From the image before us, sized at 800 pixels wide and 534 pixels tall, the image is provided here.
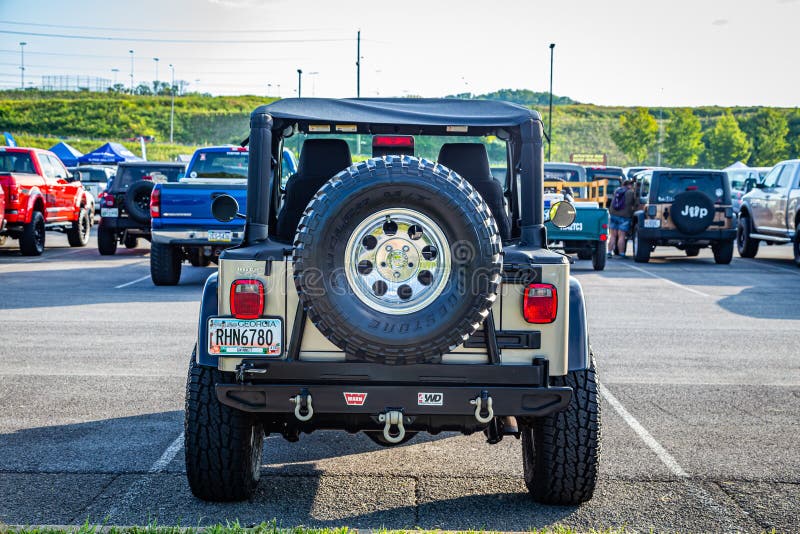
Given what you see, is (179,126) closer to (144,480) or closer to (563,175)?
(563,175)

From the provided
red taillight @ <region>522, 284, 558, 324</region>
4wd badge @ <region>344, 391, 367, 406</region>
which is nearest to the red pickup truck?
4wd badge @ <region>344, 391, 367, 406</region>

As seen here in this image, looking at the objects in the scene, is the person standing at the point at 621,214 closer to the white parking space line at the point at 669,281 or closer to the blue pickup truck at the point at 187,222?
the white parking space line at the point at 669,281

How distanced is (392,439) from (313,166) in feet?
5.80

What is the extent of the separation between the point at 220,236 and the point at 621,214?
11.0 metres

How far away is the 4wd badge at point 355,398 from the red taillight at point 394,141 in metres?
1.65

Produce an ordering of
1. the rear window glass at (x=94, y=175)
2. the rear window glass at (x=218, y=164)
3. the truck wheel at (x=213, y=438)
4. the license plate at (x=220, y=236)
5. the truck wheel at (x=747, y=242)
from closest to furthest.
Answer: the truck wheel at (x=213, y=438) → the license plate at (x=220, y=236) → the rear window glass at (x=218, y=164) → the truck wheel at (x=747, y=242) → the rear window glass at (x=94, y=175)

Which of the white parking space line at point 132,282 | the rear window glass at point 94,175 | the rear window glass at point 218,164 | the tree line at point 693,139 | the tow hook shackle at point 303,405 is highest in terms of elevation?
the tree line at point 693,139

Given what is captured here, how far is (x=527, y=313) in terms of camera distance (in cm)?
450

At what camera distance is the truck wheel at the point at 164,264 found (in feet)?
47.9

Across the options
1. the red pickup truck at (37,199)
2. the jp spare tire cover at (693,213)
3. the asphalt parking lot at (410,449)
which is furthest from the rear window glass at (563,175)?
the red pickup truck at (37,199)

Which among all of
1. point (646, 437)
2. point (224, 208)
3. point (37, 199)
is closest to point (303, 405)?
point (224, 208)

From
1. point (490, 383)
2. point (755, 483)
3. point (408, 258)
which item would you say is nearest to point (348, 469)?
point (490, 383)

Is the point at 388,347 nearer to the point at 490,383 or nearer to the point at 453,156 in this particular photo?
the point at 490,383

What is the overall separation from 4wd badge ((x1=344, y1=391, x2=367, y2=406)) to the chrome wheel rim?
1.47 feet
